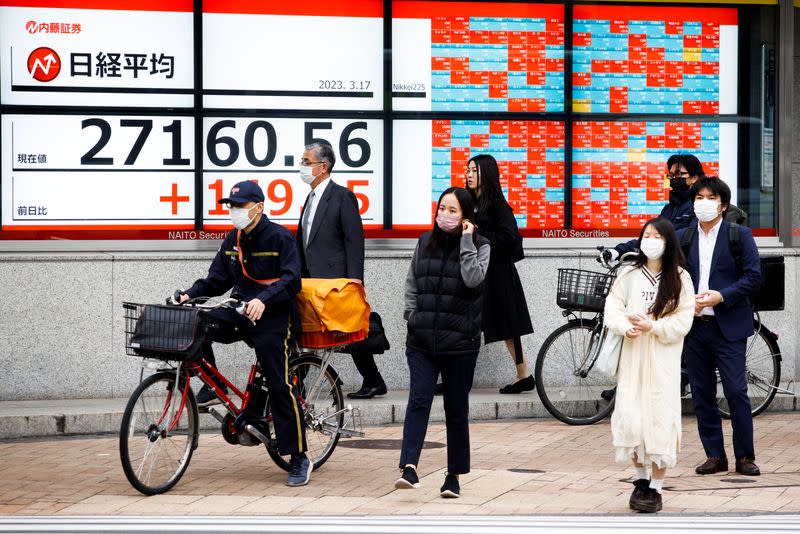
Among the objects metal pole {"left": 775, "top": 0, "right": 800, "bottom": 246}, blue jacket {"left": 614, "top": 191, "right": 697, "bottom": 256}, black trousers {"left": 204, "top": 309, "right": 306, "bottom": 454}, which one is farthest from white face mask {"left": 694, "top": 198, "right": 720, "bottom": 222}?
metal pole {"left": 775, "top": 0, "right": 800, "bottom": 246}

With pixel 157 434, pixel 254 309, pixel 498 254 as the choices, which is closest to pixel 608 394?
pixel 498 254

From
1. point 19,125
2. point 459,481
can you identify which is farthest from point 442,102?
point 459,481

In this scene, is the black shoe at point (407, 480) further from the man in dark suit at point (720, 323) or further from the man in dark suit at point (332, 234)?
the man in dark suit at point (332, 234)

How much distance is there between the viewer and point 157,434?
7.52 meters

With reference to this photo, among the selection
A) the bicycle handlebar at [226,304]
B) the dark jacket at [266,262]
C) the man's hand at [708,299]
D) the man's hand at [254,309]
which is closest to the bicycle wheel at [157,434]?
the bicycle handlebar at [226,304]

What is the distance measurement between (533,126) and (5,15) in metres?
4.66

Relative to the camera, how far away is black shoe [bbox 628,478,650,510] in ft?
23.9

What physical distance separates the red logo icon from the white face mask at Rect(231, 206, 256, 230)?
12.5ft

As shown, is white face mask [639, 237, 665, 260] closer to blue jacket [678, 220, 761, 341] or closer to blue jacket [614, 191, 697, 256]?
blue jacket [678, 220, 761, 341]

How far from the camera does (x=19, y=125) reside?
1092 centimetres

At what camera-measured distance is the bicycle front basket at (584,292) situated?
1009 cm

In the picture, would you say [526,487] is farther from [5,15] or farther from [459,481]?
[5,15]

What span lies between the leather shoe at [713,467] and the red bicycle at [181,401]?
240 centimetres

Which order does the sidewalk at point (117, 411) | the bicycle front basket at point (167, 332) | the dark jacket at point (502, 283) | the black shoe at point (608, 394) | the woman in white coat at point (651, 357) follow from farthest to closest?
the dark jacket at point (502, 283) < the black shoe at point (608, 394) < the sidewalk at point (117, 411) < the bicycle front basket at point (167, 332) < the woman in white coat at point (651, 357)
